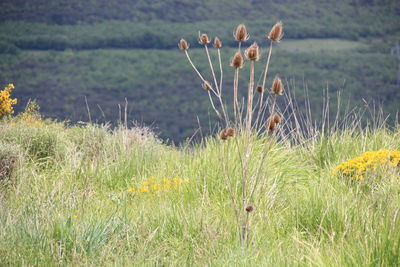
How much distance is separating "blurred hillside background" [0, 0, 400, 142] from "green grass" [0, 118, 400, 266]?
37.8m

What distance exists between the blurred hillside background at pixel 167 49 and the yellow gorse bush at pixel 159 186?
38.4 m

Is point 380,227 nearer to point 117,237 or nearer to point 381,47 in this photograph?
point 117,237

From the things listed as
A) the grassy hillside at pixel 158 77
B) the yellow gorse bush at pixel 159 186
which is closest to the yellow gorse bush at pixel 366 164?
the yellow gorse bush at pixel 159 186

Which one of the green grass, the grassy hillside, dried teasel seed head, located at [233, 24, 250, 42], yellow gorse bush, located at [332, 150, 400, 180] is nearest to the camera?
the green grass

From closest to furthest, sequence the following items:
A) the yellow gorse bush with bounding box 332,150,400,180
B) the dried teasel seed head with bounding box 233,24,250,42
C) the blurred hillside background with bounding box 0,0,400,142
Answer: the dried teasel seed head with bounding box 233,24,250,42, the yellow gorse bush with bounding box 332,150,400,180, the blurred hillside background with bounding box 0,0,400,142

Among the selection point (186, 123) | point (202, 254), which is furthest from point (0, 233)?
point (186, 123)

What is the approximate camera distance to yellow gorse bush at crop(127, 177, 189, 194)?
16.1ft

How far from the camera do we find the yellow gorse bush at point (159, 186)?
4.91 m

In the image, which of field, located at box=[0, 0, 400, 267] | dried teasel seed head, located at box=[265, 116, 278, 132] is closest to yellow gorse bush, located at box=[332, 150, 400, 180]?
field, located at box=[0, 0, 400, 267]

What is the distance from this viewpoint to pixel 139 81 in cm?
6125

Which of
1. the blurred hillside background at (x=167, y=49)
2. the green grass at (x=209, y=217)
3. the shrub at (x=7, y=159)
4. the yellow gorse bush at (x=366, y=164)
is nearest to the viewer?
the green grass at (x=209, y=217)

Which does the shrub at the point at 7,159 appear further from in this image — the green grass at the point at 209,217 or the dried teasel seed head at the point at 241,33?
the dried teasel seed head at the point at 241,33

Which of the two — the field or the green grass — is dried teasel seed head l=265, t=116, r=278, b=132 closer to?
the field

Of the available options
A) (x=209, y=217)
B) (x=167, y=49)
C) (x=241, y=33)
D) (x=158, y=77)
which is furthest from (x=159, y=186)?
(x=167, y=49)
